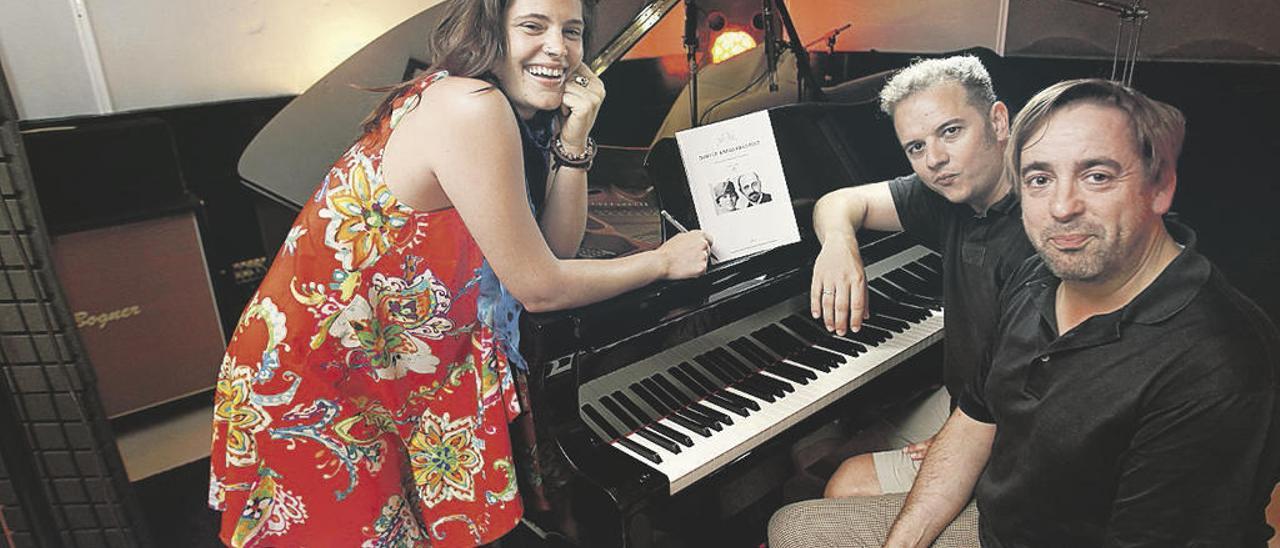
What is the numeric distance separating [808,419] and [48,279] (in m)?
1.35

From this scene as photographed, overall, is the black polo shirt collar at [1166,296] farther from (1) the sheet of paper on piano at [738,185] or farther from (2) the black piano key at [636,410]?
(2) the black piano key at [636,410]

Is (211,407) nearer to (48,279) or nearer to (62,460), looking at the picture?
(62,460)

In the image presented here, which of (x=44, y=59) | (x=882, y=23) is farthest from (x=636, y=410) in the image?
(x=44, y=59)

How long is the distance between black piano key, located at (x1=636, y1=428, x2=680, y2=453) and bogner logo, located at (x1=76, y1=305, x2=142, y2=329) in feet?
3.07

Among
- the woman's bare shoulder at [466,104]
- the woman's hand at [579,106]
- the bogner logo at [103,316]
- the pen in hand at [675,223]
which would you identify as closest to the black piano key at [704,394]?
the pen in hand at [675,223]

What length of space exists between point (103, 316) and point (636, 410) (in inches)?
37.8

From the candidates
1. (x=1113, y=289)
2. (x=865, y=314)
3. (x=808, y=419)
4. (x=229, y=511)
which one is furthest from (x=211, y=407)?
(x=1113, y=289)

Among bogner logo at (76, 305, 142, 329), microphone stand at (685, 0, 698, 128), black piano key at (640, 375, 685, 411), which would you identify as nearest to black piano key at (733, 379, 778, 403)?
black piano key at (640, 375, 685, 411)

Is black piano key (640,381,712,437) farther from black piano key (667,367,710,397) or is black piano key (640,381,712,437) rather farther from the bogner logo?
the bogner logo

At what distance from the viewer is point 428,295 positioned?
1.39 meters

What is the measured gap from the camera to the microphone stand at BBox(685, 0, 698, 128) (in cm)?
152

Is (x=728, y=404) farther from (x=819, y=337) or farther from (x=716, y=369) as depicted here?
(x=819, y=337)

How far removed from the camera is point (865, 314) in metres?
1.55

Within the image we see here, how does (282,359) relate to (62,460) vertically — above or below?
above
